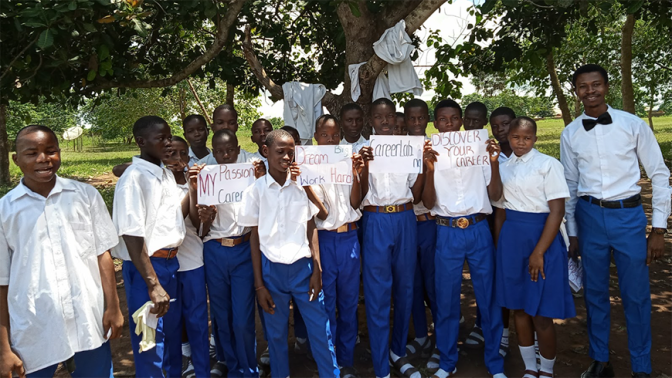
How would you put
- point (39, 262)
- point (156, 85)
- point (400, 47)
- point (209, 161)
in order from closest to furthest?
point (39, 262) → point (209, 161) → point (400, 47) → point (156, 85)

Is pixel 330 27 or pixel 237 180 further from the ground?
pixel 330 27

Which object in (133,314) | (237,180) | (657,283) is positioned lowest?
(657,283)

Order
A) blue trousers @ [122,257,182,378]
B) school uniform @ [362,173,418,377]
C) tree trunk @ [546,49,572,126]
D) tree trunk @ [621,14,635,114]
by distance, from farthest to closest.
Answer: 1. tree trunk @ [546,49,572,126]
2. tree trunk @ [621,14,635,114]
3. school uniform @ [362,173,418,377]
4. blue trousers @ [122,257,182,378]

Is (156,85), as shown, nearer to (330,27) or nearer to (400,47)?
(330,27)

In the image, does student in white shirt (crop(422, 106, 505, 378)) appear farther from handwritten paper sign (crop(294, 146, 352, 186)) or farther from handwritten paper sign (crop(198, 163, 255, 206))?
handwritten paper sign (crop(198, 163, 255, 206))

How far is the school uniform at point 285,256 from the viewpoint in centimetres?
320

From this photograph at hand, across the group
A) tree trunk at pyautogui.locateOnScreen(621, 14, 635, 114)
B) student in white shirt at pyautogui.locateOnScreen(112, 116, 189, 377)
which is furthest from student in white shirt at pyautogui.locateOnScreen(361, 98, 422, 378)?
tree trunk at pyautogui.locateOnScreen(621, 14, 635, 114)

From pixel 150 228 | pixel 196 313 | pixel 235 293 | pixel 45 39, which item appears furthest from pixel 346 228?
pixel 45 39

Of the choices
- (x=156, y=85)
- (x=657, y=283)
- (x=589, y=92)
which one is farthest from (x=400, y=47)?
(x=657, y=283)

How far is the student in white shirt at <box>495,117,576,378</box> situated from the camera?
10.6 ft

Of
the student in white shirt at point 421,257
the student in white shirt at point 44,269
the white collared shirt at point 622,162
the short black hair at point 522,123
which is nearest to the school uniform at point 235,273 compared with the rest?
the student in white shirt at point 44,269

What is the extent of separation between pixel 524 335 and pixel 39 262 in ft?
10.3

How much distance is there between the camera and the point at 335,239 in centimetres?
347

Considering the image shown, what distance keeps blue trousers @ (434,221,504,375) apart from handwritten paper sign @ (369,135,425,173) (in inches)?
23.2
